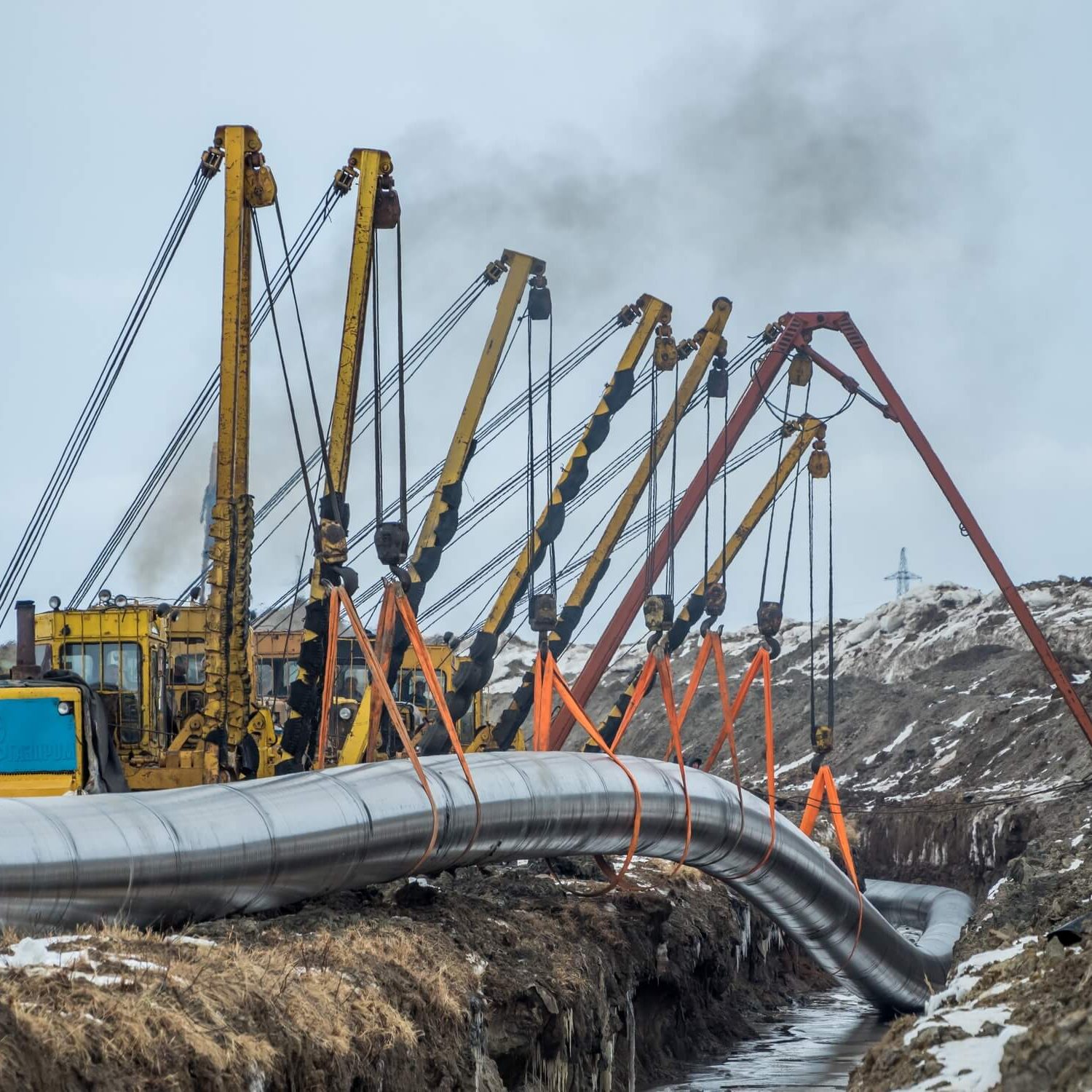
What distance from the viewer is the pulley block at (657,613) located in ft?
103

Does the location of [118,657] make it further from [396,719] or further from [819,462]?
[819,462]

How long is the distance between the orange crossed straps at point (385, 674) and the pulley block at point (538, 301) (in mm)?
17711

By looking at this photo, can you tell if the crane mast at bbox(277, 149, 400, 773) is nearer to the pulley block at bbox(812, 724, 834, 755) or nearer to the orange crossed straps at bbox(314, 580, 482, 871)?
the orange crossed straps at bbox(314, 580, 482, 871)

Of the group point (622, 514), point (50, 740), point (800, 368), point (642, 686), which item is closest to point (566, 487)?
point (622, 514)

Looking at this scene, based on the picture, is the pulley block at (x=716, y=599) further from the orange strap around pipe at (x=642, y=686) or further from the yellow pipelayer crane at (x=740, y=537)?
the orange strap around pipe at (x=642, y=686)

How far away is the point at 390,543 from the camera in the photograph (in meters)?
22.6

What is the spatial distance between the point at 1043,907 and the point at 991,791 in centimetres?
3029

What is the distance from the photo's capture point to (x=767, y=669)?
90.0 feet

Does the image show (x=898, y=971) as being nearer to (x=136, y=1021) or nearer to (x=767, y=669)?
(x=767, y=669)

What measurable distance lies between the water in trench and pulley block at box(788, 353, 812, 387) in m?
16.1

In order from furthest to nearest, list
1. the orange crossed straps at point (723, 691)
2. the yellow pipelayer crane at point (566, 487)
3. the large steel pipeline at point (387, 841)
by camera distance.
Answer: the yellow pipelayer crane at point (566, 487), the orange crossed straps at point (723, 691), the large steel pipeline at point (387, 841)

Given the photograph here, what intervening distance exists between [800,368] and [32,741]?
2718 centimetres

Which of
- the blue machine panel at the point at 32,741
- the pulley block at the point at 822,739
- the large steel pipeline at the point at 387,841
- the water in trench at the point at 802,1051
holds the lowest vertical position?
the water in trench at the point at 802,1051

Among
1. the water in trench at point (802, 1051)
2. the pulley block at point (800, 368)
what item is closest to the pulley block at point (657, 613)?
the water in trench at point (802, 1051)
